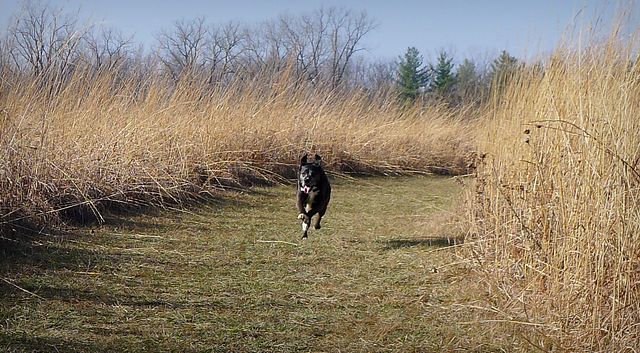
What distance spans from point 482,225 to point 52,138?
12.4 ft

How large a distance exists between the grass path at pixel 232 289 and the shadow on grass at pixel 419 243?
2 cm

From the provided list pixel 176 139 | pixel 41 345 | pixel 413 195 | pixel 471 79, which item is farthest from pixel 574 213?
pixel 471 79

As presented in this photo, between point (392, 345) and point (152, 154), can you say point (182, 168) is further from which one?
point (392, 345)

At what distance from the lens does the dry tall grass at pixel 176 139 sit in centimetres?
530

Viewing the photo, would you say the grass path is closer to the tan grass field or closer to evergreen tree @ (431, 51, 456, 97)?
the tan grass field

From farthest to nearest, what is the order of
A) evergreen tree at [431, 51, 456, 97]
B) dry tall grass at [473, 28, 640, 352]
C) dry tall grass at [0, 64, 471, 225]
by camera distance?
evergreen tree at [431, 51, 456, 97]
dry tall grass at [0, 64, 471, 225]
dry tall grass at [473, 28, 640, 352]

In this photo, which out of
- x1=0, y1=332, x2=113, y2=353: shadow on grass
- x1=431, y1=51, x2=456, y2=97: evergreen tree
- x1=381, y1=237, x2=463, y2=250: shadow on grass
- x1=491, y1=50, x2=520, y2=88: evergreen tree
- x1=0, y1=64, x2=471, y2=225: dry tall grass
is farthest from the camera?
x1=431, y1=51, x2=456, y2=97: evergreen tree

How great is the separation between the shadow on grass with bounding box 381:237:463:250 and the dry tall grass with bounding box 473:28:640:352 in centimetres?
93

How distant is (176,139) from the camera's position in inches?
303

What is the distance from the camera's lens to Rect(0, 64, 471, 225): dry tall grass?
5.30m

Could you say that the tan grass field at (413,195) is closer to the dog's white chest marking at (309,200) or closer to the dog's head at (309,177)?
the dog's white chest marking at (309,200)

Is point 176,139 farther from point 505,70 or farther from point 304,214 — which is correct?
point 505,70

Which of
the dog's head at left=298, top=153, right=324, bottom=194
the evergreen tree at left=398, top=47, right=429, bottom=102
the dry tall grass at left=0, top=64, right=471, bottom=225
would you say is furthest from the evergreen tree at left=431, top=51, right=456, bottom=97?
the dog's head at left=298, top=153, right=324, bottom=194

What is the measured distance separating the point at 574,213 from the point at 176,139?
542 centimetres
